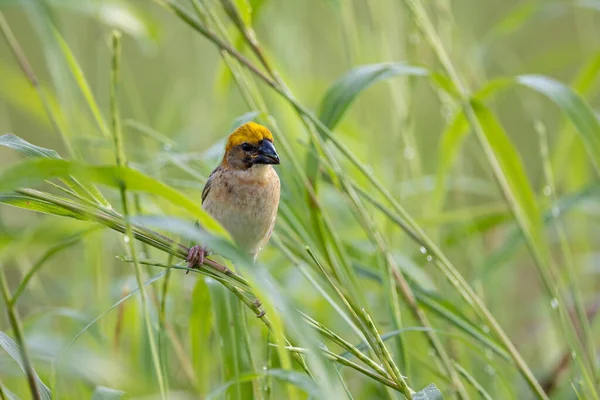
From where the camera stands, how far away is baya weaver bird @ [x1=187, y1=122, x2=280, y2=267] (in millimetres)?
2338

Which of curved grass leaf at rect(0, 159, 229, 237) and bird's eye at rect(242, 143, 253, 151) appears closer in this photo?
curved grass leaf at rect(0, 159, 229, 237)

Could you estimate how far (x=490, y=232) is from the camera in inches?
144

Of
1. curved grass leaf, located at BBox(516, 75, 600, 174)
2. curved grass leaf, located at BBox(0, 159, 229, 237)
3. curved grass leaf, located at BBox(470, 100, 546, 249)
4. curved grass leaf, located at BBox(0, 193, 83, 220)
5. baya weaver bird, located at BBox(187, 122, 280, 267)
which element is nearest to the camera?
curved grass leaf, located at BBox(0, 159, 229, 237)

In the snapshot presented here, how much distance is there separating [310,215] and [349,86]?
1.17 ft

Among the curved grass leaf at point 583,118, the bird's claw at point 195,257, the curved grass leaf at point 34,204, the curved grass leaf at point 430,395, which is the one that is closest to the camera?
the curved grass leaf at point 34,204

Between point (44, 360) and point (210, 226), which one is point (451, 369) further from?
point (44, 360)

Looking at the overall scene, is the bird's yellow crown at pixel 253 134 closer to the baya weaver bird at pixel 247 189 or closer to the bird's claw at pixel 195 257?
the baya weaver bird at pixel 247 189

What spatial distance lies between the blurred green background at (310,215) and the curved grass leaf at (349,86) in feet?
0.30

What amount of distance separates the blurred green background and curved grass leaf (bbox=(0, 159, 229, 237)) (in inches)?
11.8

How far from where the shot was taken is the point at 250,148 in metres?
2.42

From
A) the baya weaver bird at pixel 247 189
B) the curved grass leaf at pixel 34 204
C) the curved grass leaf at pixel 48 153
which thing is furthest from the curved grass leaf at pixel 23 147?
the baya weaver bird at pixel 247 189

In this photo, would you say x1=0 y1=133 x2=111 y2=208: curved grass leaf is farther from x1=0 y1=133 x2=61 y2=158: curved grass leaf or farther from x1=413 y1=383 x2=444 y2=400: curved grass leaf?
x1=413 y1=383 x2=444 y2=400: curved grass leaf

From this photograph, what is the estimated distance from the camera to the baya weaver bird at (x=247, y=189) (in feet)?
7.67

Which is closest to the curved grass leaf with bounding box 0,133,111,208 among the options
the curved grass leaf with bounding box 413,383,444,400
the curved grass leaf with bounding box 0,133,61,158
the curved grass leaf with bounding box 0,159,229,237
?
the curved grass leaf with bounding box 0,133,61,158
